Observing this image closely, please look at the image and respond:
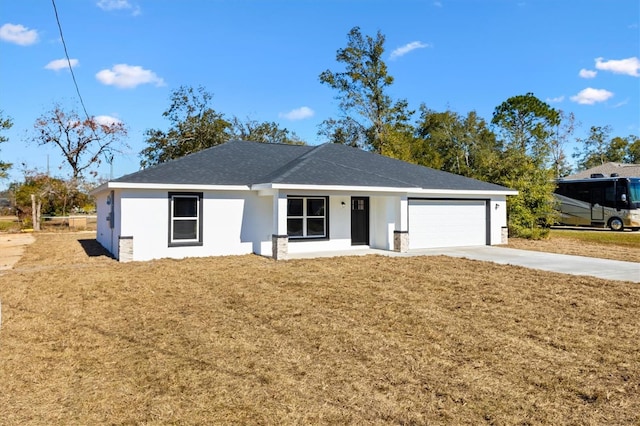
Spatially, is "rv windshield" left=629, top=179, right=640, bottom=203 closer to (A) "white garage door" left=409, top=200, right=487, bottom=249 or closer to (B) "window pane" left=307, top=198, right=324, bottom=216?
(A) "white garage door" left=409, top=200, right=487, bottom=249

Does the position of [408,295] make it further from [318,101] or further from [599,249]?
[318,101]

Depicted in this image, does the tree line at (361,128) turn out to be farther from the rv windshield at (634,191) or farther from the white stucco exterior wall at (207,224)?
the white stucco exterior wall at (207,224)

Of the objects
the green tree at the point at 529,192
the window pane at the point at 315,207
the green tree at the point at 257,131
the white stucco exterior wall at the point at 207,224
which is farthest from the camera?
the green tree at the point at 257,131

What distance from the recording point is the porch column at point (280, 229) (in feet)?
42.1

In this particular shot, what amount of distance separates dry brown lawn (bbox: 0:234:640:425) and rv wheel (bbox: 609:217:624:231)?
18.7 meters

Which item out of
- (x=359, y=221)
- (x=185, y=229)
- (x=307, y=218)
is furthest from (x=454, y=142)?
(x=185, y=229)

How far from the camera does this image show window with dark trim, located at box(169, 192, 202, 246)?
13.0m

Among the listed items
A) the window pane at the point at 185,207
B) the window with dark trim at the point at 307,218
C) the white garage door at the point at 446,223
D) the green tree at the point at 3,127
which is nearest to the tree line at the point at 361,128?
the green tree at the point at 3,127

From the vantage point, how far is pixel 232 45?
20.2 meters

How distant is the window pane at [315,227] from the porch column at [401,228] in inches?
106

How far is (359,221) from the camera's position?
51.5 feet

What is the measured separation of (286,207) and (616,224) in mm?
21686

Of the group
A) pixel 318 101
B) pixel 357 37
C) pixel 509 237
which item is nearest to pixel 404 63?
pixel 357 37

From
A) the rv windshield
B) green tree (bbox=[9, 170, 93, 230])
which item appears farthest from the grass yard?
green tree (bbox=[9, 170, 93, 230])
